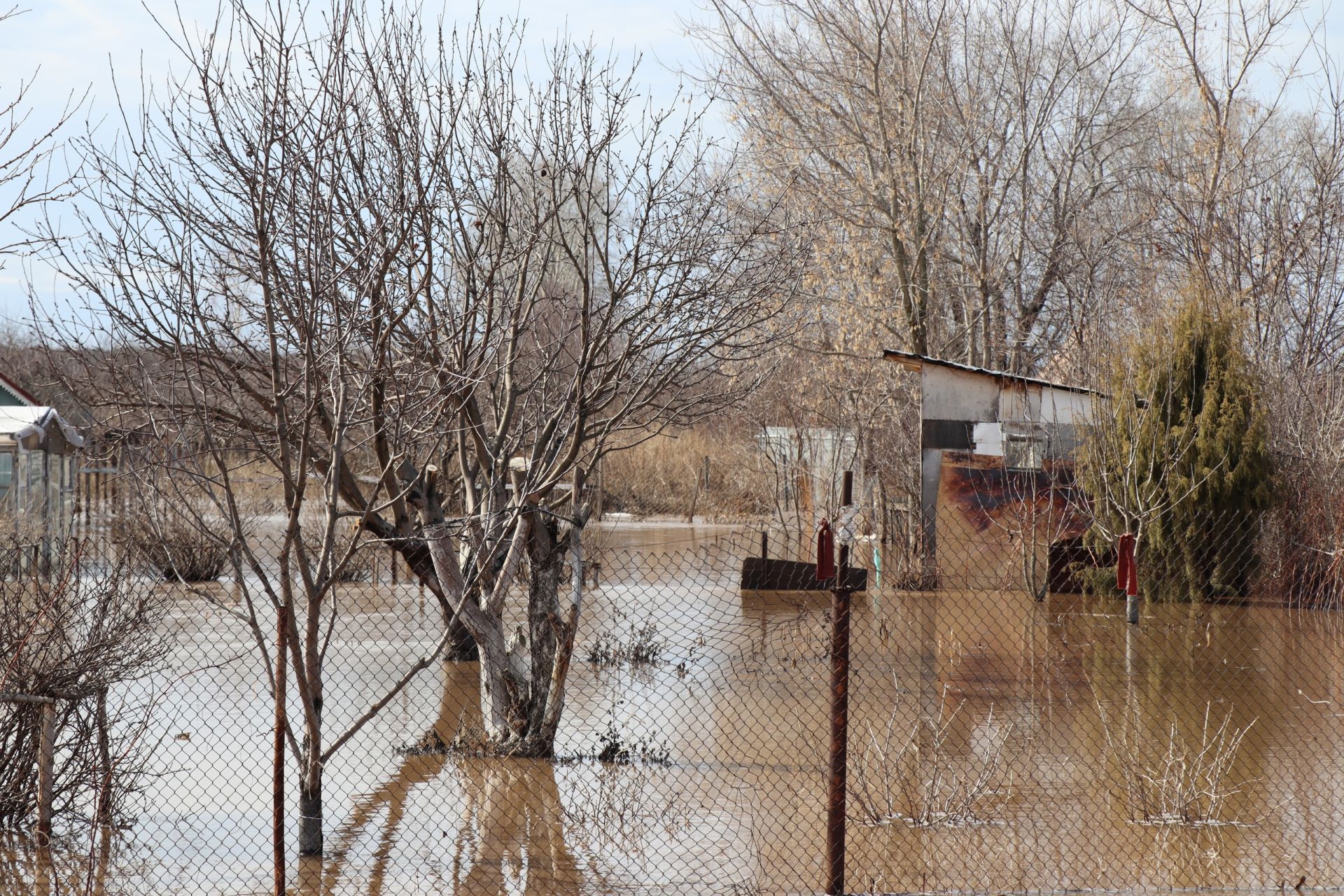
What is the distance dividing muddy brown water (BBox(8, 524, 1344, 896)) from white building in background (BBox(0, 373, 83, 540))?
211 inches

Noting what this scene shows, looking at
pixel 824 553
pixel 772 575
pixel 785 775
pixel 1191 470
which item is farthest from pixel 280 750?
pixel 1191 470

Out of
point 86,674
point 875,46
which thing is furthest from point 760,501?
point 86,674

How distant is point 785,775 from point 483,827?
6.28 ft

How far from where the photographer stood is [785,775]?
7.32 metres

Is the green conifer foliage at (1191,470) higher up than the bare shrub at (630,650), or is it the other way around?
the green conifer foliage at (1191,470)

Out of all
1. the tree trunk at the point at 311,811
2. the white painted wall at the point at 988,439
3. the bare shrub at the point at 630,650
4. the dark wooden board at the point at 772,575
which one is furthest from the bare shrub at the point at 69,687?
the white painted wall at the point at 988,439

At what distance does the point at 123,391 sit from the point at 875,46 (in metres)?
16.6

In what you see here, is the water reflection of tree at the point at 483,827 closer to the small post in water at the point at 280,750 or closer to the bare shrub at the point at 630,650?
the small post in water at the point at 280,750

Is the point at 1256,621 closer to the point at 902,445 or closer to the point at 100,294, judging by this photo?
the point at 902,445

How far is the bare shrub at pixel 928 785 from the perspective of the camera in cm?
609

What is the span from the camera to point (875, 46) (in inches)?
782

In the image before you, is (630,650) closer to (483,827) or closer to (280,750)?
(483,827)

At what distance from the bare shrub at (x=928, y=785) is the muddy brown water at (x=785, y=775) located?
28mm

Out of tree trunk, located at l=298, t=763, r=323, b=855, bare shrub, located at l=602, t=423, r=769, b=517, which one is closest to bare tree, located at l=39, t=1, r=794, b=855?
tree trunk, located at l=298, t=763, r=323, b=855
